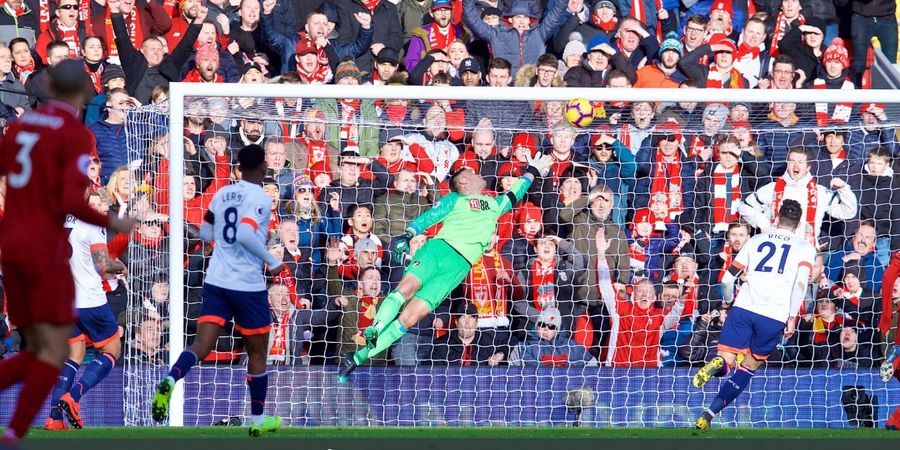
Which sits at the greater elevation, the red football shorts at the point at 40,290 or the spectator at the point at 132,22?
the spectator at the point at 132,22

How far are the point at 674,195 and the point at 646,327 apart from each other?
3.92ft

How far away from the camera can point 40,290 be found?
19.0 feet

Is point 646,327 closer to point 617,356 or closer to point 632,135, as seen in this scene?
point 617,356

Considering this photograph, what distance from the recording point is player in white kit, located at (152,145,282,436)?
7.73 metres

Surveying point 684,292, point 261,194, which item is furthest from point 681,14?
point 261,194

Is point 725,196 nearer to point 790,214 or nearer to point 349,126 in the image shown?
point 790,214

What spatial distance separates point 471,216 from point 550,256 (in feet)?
3.35

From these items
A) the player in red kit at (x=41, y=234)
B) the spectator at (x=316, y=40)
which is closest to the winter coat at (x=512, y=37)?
the spectator at (x=316, y=40)

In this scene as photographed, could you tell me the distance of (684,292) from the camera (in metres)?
11.4

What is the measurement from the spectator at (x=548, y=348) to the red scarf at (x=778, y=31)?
3833 millimetres

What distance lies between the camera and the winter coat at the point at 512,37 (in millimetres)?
12836

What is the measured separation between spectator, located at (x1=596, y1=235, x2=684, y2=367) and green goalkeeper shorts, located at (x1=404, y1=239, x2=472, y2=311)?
4.66 ft

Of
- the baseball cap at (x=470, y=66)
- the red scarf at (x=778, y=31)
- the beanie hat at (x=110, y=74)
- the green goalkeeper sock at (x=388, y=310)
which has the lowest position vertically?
the green goalkeeper sock at (x=388, y=310)

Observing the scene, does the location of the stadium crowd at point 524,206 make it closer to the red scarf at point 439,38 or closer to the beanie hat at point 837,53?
the red scarf at point 439,38
